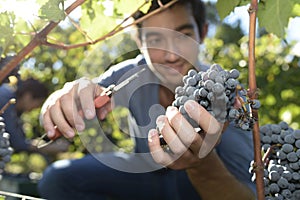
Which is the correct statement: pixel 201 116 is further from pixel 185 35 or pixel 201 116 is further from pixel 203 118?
pixel 185 35

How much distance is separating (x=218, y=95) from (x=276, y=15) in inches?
12.7

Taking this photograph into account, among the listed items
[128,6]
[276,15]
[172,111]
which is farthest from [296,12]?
[172,111]

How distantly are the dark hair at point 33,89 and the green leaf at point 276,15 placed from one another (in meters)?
2.37

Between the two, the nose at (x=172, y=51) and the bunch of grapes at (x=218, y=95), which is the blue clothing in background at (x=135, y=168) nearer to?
the nose at (x=172, y=51)

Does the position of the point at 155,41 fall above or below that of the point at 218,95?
above

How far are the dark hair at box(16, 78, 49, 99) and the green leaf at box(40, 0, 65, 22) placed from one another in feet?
8.01

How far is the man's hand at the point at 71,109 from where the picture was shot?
2.89 feet

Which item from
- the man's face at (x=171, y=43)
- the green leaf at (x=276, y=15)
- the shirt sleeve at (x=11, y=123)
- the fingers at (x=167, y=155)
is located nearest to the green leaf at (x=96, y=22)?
the man's face at (x=171, y=43)

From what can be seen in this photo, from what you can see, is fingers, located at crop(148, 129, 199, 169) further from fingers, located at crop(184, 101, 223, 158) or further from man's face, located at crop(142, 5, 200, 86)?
man's face, located at crop(142, 5, 200, 86)

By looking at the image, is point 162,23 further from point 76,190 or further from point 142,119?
point 76,190

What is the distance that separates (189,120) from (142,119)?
1.02 m

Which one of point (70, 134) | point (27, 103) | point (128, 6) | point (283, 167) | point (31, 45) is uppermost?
point (27, 103)

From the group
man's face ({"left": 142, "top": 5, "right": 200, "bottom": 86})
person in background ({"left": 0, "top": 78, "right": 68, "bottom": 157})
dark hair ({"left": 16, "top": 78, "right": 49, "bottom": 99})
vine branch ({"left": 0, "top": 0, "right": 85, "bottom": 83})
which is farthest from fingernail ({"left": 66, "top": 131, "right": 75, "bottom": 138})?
dark hair ({"left": 16, "top": 78, "right": 49, "bottom": 99})

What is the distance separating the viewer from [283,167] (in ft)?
2.72
